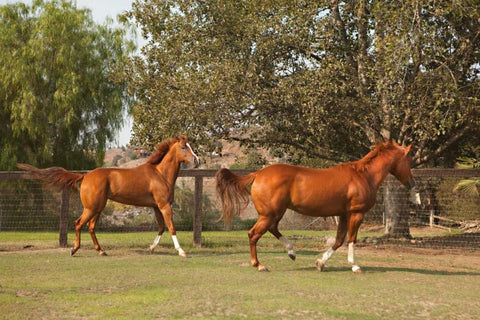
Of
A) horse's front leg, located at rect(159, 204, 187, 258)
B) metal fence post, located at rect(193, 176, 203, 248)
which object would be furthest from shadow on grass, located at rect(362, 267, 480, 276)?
metal fence post, located at rect(193, 176, 203, 248)

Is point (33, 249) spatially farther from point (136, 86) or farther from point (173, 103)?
point (136, 86)

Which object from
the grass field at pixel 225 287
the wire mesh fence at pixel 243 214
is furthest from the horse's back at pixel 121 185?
the wire mesh fence at pixel 243 214

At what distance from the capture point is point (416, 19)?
14.0m

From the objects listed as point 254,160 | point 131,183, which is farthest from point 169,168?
point 254,160

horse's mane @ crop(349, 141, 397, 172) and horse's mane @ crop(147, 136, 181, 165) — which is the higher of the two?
horse's mane @ crop(147, 136, 181, 165)

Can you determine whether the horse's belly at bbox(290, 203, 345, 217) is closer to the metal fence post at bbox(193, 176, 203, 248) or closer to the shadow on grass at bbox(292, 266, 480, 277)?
the shadow on grass at bbox(292, 266, 480, 277)

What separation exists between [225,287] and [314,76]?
9.23 meters

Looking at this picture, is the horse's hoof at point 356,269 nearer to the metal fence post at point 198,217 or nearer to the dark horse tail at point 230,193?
the dark horse tail at point 230,193

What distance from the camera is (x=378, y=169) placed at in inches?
394

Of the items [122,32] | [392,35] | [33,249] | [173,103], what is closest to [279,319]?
[33,249]

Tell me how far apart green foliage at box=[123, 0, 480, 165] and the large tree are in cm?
1039

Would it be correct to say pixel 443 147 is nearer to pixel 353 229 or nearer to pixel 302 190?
pixel 353 229

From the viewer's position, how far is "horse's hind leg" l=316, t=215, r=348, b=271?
9547 mm

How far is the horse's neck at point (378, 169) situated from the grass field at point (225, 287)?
4.88 ft
